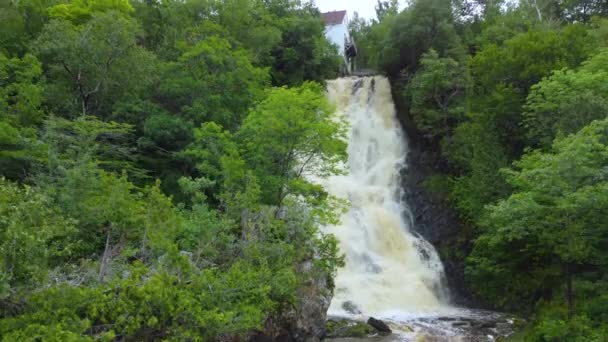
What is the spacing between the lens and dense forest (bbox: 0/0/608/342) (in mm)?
10125

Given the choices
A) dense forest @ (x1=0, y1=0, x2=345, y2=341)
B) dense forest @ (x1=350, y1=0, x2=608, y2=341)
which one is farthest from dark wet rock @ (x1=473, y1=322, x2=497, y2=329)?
dense forest @ (x1=0, y1=0, x2=345, y2=341)

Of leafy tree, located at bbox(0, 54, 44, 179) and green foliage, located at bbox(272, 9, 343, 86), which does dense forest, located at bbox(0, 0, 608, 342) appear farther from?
green foliage, located at bbox(272, 9, 343, 86)

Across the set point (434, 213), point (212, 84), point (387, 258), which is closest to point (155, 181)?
point (212, 84)

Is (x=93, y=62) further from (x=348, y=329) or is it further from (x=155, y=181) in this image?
(x=348, y=329)

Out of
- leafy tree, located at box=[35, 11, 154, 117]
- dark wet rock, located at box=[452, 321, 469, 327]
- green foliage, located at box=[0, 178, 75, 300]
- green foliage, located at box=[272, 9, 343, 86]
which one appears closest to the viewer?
green foliage, located at box=[0, 178, 75, 300]

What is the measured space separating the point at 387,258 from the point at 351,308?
3828 millimetres

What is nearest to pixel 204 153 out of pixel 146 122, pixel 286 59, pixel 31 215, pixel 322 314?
pixel 146 122

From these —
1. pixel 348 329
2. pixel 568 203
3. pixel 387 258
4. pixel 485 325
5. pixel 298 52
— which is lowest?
pixel 485 325

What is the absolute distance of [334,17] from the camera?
171 feet

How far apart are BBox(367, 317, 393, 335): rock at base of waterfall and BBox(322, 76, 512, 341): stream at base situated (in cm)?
28

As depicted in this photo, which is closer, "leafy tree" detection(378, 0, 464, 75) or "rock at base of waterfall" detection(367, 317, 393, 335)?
"rock at base of waterfall" detection(367, 317, 393, 335)

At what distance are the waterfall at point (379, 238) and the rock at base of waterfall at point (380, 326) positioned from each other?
79.6 inches

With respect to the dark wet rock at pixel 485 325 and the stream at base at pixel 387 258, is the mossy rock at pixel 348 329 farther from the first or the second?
the dark wet rock at pixel 485 325

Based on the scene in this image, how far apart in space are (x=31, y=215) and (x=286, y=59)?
24.7 meters
